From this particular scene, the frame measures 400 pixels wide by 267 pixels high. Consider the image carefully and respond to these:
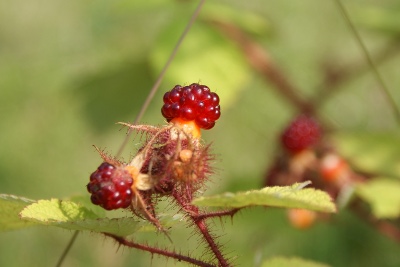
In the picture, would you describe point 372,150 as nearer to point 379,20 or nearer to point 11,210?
point 379,20

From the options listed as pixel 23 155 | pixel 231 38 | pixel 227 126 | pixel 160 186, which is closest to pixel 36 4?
pixel 23 155

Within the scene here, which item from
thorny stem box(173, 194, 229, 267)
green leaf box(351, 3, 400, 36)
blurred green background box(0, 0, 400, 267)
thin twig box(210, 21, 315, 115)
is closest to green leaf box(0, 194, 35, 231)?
thorny stem box(173, 194, 229, 267)

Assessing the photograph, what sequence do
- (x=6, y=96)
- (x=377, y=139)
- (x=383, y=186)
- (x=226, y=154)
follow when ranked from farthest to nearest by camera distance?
(x=6, y=96) < (x=226, y=154) < (x=377, y=139) < (x=383, y=186)

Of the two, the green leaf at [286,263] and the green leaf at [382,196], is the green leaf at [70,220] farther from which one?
the green leaf at [382,196]

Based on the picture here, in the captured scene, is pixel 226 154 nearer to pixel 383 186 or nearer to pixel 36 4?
pixel 383 186

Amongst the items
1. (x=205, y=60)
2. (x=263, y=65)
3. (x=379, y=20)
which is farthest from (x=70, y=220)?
(x=379, y=20)

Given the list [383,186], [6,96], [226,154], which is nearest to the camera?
[383,186]

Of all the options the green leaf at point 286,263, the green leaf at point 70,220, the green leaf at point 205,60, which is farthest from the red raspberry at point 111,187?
the green leaf at point 205,60

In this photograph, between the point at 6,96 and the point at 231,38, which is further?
the point at 6,96
